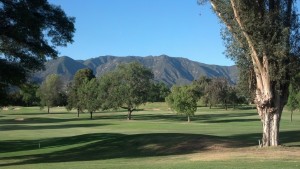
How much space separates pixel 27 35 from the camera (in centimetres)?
2416

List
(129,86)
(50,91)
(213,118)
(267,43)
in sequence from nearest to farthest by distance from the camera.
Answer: (267,43), (129,86), (213,118), (50,91)

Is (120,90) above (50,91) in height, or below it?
below

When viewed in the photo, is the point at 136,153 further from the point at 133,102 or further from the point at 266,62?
the point at 133,102

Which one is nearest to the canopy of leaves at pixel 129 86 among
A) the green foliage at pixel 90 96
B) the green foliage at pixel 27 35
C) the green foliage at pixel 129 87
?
the green foliage at pixel 129 87

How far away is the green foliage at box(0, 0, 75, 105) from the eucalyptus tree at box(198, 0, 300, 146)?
351 inches

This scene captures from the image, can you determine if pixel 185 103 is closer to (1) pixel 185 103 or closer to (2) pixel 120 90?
(1) pixel 185 103

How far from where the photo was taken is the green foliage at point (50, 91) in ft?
363

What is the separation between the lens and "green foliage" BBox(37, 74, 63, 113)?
111 m

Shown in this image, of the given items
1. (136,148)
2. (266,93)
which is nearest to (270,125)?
(266,93)

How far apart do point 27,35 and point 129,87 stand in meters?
54.6

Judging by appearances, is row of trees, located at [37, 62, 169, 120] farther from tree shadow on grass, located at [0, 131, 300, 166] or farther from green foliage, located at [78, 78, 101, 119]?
tree shadow on grass, located at [0, 131, 300, 166]

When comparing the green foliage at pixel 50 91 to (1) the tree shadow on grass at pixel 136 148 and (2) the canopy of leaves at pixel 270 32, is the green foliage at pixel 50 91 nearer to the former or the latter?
(1) the tree shadow on grass at pixel 136 148

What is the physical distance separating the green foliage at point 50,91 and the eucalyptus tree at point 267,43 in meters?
90.6

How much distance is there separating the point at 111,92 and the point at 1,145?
1713 inches
